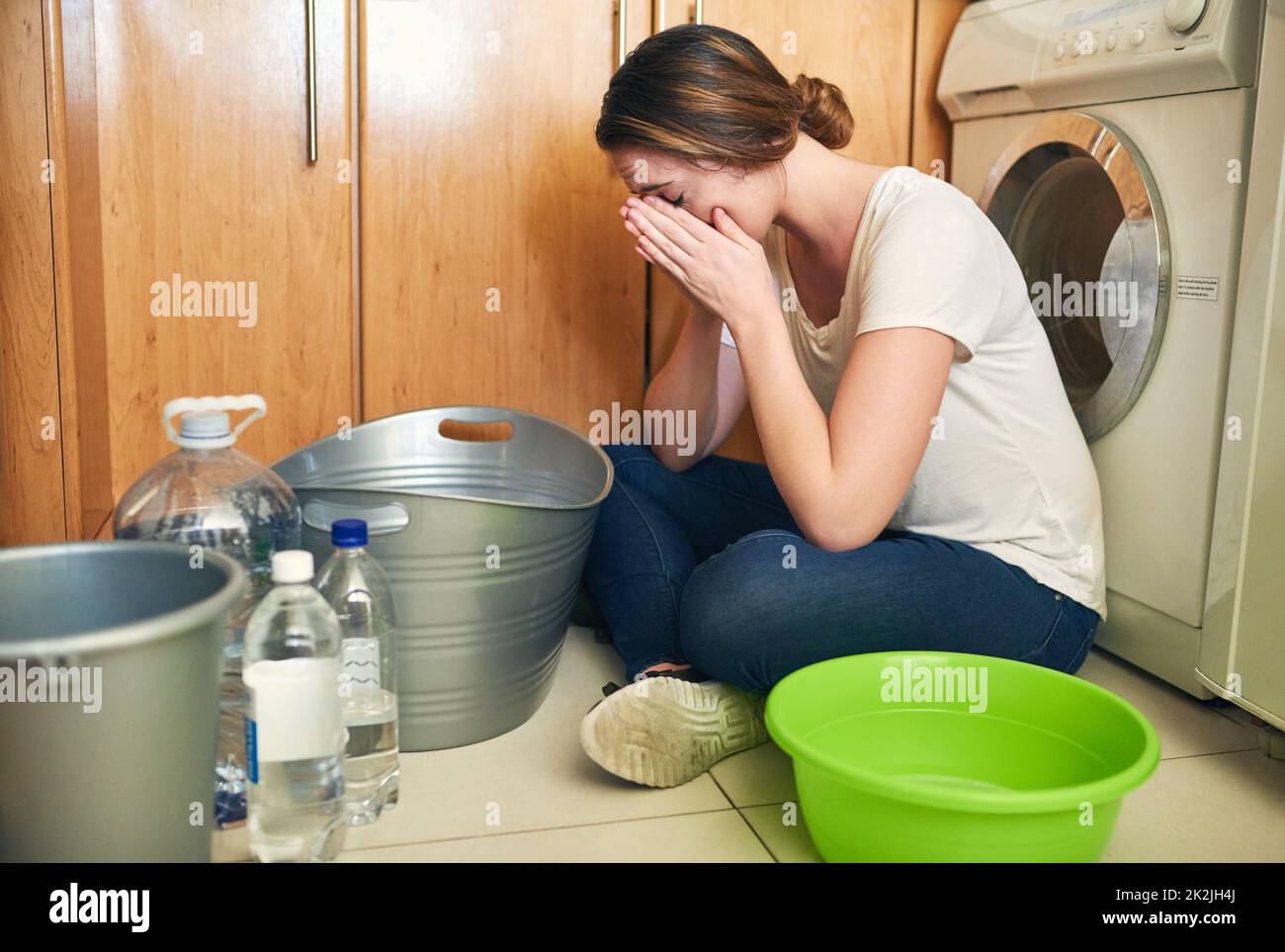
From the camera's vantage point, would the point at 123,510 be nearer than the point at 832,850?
No

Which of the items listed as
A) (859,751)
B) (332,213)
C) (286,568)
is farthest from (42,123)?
(859,751)

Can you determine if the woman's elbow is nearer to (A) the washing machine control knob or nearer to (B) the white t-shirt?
(B) the white t-shirt

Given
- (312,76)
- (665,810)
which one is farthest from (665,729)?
(312,76)

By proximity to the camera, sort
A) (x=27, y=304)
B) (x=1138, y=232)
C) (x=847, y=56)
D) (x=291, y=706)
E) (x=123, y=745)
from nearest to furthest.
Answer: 1. (x=123, y=745)
2. (x=291, y=706)
3. (x=1138, y=232)
4. (x=27, y=304)
5. (x=847, y=56)

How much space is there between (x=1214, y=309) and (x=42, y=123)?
4.61ft

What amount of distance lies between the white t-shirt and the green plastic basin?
174mm

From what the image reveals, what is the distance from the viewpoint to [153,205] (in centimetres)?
A: 160

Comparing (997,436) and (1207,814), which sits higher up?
(997,436)

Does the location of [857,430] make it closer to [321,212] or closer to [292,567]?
[292,567]

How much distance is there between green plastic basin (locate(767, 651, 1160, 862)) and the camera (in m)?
0.92

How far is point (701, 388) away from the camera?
5.07 ft

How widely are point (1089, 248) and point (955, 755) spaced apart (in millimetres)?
724
